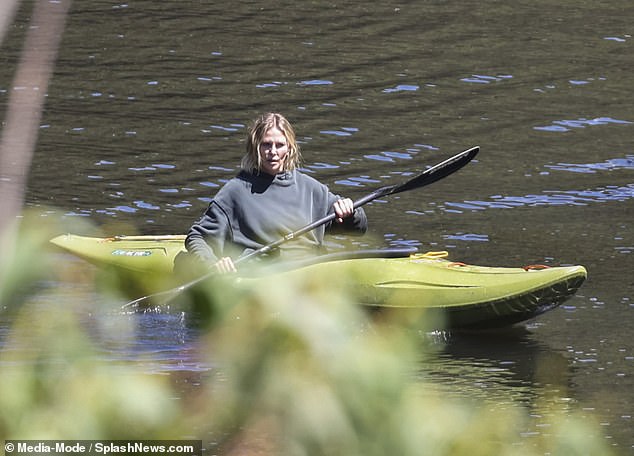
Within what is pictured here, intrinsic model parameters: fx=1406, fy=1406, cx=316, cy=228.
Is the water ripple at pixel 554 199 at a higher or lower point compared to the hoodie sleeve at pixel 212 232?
lower

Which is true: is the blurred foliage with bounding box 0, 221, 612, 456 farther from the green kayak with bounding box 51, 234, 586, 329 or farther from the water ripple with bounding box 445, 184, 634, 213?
the water ripple with bounding box 445, 184, 634, 213

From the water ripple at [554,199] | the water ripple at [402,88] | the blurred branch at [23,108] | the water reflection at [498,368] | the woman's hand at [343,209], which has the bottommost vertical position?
the water ripple at [554,199]

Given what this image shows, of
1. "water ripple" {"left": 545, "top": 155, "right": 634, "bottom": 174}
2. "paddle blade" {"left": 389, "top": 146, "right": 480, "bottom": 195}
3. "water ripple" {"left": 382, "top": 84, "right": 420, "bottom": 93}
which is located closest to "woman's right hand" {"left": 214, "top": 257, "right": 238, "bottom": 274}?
"paddle blade" {"left": 389, "top": 146, "right": 480, "bottom": 195}

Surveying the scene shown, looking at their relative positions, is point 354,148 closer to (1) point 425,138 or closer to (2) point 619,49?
(1) point 425,138

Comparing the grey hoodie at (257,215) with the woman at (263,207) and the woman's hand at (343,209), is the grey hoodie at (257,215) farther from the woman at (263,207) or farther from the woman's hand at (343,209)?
the woman's hand at (343,209)

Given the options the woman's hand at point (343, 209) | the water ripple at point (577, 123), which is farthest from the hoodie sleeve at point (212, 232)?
the water ripple at point (577, 123)

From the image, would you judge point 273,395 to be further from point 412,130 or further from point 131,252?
point 412,130

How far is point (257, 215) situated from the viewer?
730cm

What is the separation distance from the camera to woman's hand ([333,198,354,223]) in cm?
709

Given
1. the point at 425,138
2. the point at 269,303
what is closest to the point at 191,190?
the point at 425,138

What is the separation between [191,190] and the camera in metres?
10.4

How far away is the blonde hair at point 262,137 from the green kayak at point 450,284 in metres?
0.56

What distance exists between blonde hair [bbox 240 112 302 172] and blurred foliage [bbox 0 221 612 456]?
4.73 m

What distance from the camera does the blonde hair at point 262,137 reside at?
7.02 metres
